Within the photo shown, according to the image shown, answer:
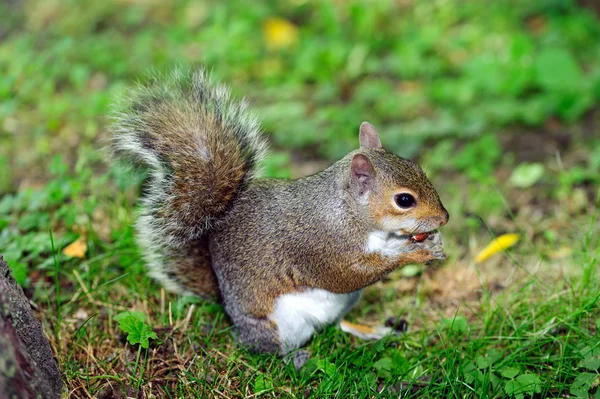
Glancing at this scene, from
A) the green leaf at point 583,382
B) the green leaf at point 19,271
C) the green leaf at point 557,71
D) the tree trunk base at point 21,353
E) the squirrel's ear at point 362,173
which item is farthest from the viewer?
the green leaf at point 557,71

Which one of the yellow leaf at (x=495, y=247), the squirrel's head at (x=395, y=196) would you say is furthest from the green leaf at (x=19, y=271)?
the yellow leaf at (x=495, y=247)

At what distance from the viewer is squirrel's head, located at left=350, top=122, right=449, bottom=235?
2.42 metres

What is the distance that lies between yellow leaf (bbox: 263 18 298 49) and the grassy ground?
0.07 ft

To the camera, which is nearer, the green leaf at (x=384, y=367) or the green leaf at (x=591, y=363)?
the green leaf at (x=591, y=363)

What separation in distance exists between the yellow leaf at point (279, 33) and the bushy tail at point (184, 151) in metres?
2.83

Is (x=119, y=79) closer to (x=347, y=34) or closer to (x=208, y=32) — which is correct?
(x=208, y=32)

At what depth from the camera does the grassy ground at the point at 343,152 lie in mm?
2486

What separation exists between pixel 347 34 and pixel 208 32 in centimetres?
109

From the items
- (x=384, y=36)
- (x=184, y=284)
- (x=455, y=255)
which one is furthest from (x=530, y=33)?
(x=184, y=284)

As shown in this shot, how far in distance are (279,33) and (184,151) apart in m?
3.21

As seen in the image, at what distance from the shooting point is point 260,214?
261cm

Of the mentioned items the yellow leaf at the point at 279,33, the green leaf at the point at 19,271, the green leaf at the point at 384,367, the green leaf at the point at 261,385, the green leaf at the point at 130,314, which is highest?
the green leaf at the point at 19,271

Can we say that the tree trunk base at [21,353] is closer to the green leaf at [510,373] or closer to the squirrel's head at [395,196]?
the squirrel's head at [395,196]

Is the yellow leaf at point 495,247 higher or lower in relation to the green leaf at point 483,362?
lower
